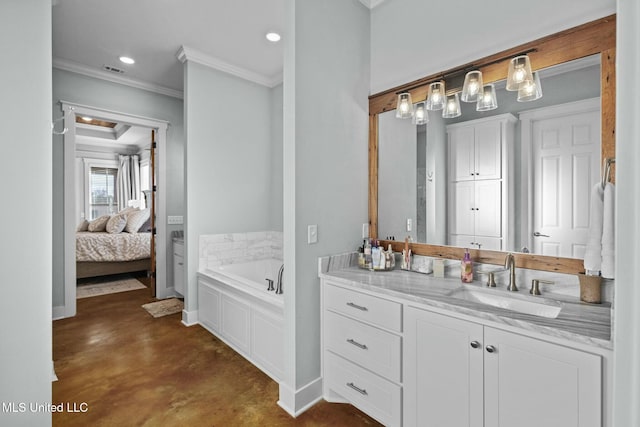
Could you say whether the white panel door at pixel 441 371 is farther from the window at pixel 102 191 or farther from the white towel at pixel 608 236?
the window at pixel 102 191

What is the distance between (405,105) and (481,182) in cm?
73

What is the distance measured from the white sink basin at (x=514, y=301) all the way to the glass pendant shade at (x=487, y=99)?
1.01 metres

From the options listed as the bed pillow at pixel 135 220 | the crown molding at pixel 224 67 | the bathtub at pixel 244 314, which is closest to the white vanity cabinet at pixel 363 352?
the bathtub at pixel 244 314

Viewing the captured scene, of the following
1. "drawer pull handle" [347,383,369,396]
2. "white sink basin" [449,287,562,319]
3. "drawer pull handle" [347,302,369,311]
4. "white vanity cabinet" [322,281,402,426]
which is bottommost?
"drawer pull handle" [347,383,369,396]

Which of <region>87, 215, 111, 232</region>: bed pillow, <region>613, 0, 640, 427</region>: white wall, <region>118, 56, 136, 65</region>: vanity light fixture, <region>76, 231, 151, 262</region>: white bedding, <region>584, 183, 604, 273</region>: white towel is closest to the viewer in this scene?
<region>613, 0, 640, 427</region>: white wall

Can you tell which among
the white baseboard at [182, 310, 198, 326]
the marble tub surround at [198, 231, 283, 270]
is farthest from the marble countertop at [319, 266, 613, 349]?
the white baseboard at [182, 310, 198, 326]

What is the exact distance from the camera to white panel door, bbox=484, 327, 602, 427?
1046 mm

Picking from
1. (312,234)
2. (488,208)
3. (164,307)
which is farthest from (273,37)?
(164,307)

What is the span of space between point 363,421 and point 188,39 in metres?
3.45

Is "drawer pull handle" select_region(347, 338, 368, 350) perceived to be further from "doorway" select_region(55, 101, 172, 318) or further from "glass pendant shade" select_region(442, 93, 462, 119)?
"doorway" select_region(55, 101, 172, 318)

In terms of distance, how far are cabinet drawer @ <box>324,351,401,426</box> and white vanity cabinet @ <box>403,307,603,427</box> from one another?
76 millimetres

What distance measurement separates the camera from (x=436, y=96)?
6.42 ft

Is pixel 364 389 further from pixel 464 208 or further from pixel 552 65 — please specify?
pixel 552 65

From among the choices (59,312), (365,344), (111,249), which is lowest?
(59,312)
